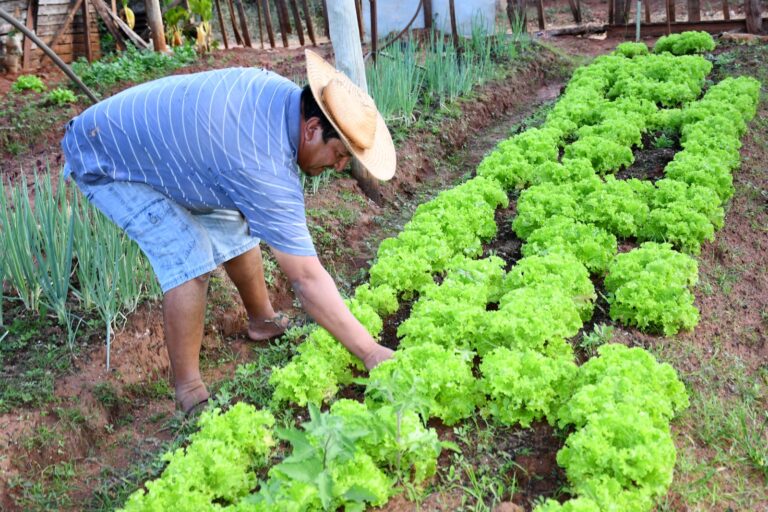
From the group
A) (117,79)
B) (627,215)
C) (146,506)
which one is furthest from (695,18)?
(146,506)

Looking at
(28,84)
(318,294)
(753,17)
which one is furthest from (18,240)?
(753,17)

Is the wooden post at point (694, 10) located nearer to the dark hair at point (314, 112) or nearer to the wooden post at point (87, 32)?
the wooden post at point (87, 32)

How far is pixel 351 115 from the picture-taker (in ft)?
10.3

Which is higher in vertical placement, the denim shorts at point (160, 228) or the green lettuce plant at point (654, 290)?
the denim shorts at point (160, 228)

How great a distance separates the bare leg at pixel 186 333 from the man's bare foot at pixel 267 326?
32.5 inches

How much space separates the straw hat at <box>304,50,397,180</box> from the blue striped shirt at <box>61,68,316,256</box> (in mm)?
140

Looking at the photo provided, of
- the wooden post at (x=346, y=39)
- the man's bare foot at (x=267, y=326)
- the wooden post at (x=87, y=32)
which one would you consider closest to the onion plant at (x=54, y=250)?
the man's bare foot at (x=267, y=326)

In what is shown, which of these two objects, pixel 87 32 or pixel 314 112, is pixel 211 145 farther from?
pixel 87 32

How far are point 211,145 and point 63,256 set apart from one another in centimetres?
162

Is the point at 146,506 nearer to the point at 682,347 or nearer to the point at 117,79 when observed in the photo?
the point at 682,347

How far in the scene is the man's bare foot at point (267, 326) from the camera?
4648 millimetres

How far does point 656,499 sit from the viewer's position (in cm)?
312

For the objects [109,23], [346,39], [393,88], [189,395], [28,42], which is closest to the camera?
[189,395]

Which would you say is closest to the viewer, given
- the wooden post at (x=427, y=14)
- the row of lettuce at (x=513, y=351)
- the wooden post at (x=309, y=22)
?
the row of lettuce at (x=513, y=351)
